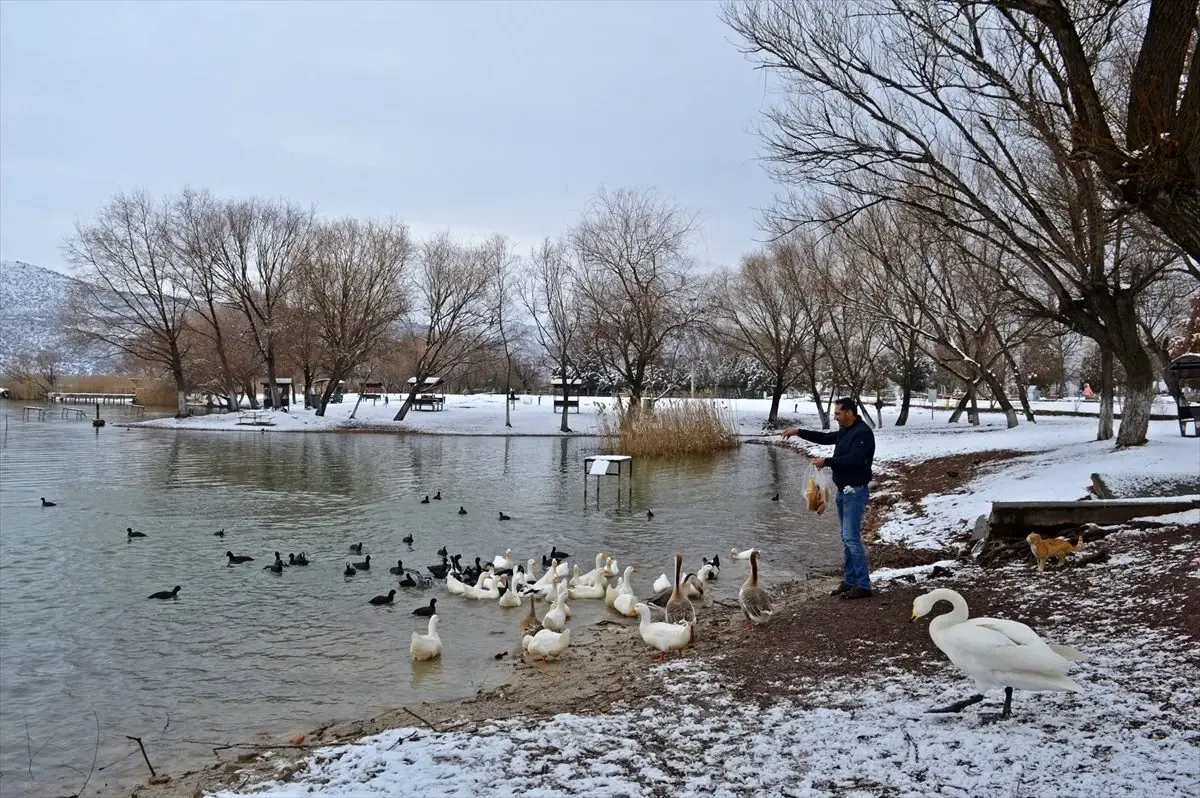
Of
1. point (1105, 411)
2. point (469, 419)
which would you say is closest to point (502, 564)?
point (1105, 411)

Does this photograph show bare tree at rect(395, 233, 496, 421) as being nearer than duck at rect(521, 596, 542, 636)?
No

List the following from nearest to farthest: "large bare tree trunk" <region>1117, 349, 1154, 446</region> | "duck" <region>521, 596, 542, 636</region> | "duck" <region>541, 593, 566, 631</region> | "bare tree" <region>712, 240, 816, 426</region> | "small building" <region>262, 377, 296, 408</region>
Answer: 1. "duck" <region>541, 593, 566, 631</region>
2. "duck" <region>521, 596, 542, 636</region>
3. "large bare tree trunk" <region>1117, 349, 1154, 446</region>
4. "bare tree" <region>712, 240, 816, 426</region>
5. "small building" <region>262, 377, 296, 408</region>

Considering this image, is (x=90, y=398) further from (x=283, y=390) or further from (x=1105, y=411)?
(x=1105, y=411)

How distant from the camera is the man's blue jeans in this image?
811 centimetres

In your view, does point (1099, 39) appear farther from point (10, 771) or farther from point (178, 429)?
point (178, 429)

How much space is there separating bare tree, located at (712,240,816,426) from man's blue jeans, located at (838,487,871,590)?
30.7m

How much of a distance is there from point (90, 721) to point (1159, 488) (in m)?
12.7

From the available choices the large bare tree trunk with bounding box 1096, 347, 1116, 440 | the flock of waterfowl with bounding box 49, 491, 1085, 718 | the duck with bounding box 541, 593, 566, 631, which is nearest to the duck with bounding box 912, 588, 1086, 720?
the flock of waterfowl with bounding box 49, 491, 1085, 718

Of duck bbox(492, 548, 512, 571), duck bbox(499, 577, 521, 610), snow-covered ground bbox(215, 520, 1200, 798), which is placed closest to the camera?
snow-covered ground bbox(215, 520, 1200, 798)

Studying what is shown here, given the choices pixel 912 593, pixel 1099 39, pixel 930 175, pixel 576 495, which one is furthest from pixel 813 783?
pixel 576 495

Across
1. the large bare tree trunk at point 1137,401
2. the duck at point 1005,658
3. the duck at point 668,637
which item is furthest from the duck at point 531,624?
the large bare tree trunk at point 1137,401

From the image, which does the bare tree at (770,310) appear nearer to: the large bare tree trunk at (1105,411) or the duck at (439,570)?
the large bare tree trunk at (1105,411)

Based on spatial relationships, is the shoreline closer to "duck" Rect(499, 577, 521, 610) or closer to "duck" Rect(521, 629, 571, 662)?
"duck" Rect(521, 629, 571, 662)

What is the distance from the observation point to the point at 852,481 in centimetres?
817
